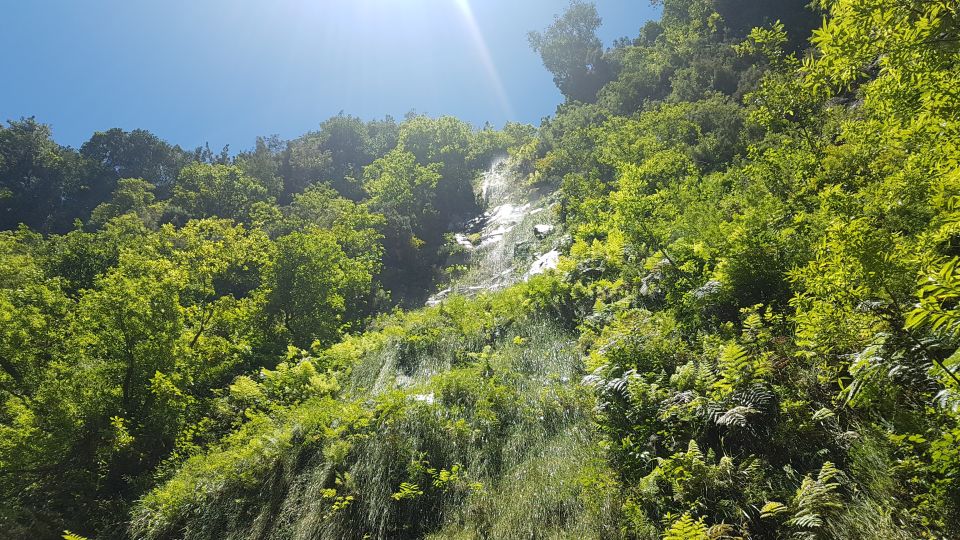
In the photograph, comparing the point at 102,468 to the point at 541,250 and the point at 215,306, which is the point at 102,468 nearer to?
the point at 215,306

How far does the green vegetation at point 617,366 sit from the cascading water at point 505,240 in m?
0.93

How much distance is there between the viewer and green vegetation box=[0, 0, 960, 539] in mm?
3707

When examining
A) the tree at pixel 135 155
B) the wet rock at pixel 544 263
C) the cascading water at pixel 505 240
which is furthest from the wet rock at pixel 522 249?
the tree at pixel 135 155

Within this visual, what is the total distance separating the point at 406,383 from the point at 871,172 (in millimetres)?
9780

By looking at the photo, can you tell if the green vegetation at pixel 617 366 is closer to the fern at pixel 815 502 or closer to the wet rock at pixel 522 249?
the fern at pixel 815 502

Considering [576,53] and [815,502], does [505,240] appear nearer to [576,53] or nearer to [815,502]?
[815,502]

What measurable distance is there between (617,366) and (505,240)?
16.8 m

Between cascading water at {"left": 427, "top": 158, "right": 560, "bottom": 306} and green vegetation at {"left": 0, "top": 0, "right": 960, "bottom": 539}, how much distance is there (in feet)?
3.06

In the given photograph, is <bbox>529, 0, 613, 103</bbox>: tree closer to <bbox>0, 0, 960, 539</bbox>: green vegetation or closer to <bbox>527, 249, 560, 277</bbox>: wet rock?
<bbox>0, 0, 960, 539</bbox>: green vegetation

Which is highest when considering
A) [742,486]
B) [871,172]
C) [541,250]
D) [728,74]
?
[728,74]

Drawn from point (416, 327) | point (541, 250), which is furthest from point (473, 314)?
point (541, 250)

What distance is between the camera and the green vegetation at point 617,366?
3.71 meters

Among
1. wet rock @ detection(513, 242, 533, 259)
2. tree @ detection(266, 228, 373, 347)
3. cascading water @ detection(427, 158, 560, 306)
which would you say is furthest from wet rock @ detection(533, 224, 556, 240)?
tree @ detection(266, 228, 373, 347)

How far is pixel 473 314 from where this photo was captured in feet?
41.1
